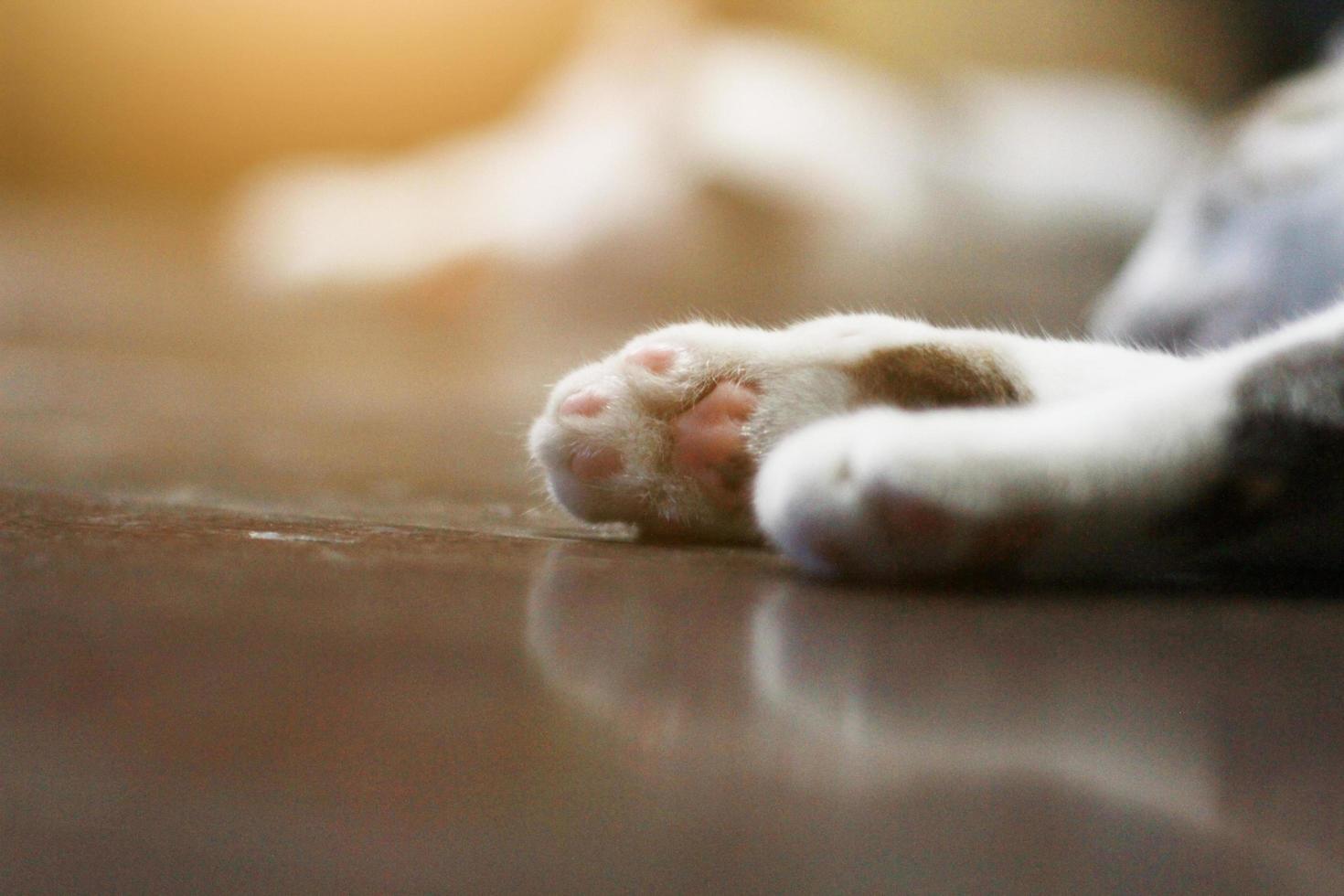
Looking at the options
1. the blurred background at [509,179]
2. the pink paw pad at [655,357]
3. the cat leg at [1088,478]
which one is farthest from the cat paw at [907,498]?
the blurred background at [509,179]

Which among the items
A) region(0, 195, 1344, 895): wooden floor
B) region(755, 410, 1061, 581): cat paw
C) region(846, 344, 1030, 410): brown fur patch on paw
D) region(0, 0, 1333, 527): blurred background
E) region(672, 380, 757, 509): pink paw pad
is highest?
region(0, 0, 1333, 527): blurred background

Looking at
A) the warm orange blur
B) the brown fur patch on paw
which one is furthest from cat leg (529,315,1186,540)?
the warm orange blur

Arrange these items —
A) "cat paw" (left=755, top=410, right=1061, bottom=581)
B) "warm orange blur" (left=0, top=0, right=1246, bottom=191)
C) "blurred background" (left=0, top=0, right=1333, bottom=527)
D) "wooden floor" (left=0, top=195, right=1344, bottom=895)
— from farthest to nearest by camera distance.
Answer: "warm orange blur" (left=0, top=0, right=1246, bottom=191), "blurred background" (left=0, top=0, right=1333, bottom=527), "cat paw" (left=755, top=410, right=1061, bottom=581), "wooden floor" (left=0, top=195, right=1344, bottom=895)

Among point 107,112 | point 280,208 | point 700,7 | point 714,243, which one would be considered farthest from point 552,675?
point 107,112

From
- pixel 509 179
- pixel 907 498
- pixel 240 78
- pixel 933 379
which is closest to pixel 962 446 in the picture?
pixel 907 498

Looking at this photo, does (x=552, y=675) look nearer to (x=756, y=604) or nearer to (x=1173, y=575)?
(x=756, y=604)

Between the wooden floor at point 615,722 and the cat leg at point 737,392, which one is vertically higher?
the cat leg at point 737,392

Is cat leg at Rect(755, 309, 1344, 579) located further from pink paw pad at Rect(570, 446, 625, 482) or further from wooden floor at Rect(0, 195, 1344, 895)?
pink paw pad at Rect(570, 446, 625, 482)

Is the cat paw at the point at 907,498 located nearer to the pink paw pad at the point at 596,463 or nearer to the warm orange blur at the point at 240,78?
the pink paw pad at the point at 596,463
